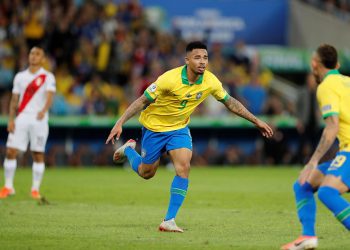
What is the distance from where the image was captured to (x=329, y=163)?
356 inches

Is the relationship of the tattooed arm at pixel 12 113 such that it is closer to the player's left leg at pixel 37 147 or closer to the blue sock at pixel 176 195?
the player's left leg at pixel 37 147

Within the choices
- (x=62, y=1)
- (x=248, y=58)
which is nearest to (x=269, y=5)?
(x=248, y=58)

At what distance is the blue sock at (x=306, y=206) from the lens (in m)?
Result: 8.95

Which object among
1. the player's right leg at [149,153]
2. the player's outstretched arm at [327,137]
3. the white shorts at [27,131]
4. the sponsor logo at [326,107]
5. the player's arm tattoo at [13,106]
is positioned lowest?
the white shorts at [27,131]

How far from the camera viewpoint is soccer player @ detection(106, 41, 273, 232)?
37.0ft

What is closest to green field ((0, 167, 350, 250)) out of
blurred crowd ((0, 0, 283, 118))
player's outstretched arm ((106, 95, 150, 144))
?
player's outstretched arm ((106, 95, 150, 144))

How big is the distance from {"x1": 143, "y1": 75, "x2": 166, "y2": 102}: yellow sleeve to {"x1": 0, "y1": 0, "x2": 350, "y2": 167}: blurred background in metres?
13.5

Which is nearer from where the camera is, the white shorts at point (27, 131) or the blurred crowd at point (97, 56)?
the white shorts at point (27, 131)

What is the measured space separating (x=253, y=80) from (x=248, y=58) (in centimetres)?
222

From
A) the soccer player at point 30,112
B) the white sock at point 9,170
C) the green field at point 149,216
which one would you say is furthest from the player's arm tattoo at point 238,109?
the white sock at point 9,170

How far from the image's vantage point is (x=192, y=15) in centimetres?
3250

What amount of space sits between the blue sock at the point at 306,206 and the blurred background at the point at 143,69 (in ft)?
51.1

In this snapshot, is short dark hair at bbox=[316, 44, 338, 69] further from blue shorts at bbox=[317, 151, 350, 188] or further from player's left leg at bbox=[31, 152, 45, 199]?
player's left leg at bbox=[31, 152, 45, 199]

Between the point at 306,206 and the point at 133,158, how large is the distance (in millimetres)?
4266
